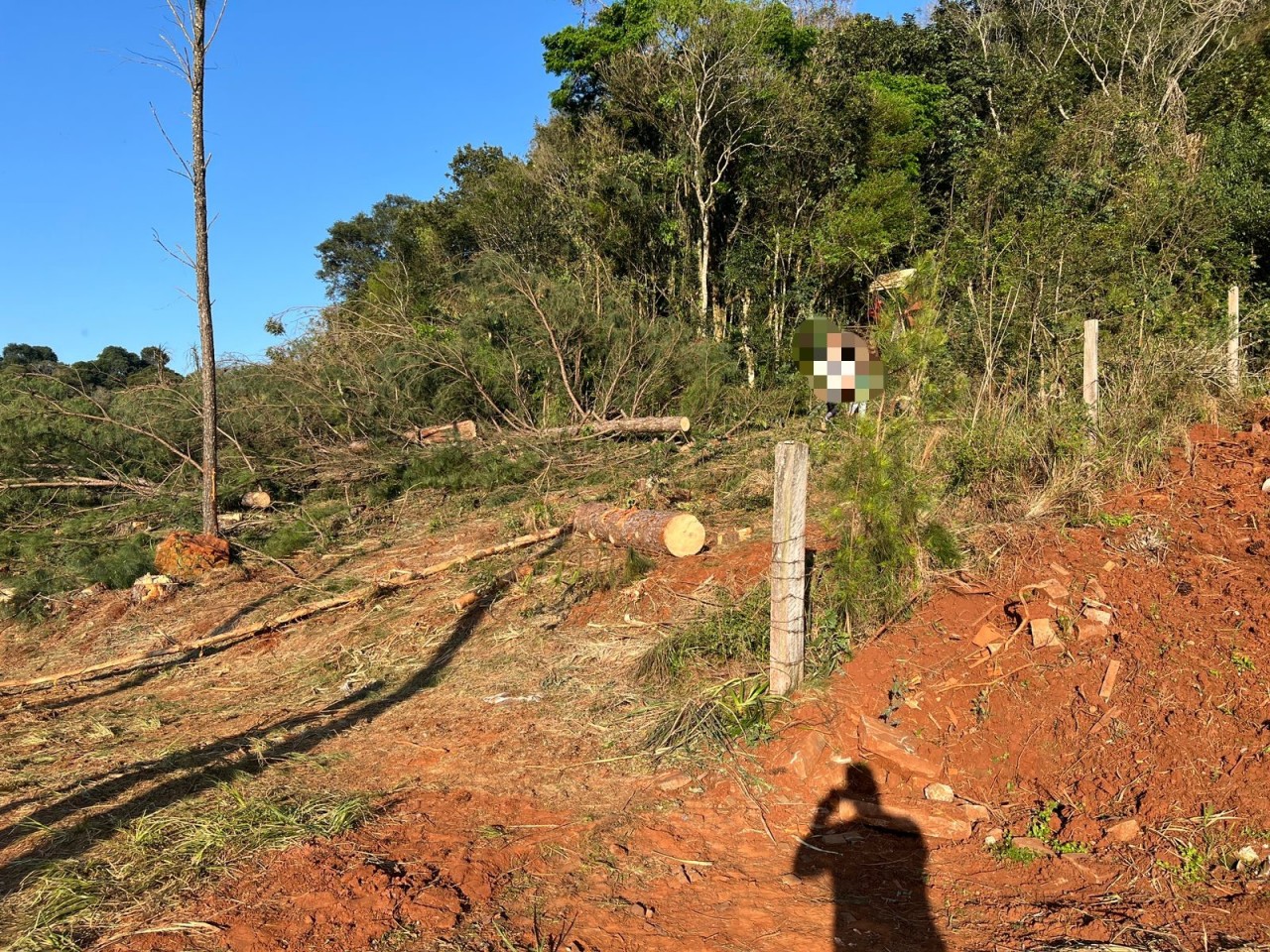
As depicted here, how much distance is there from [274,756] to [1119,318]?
29.1 feet

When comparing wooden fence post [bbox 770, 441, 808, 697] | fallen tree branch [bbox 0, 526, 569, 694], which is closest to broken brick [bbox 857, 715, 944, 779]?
wooden fence post [bbox 770, 441, 808, 697]

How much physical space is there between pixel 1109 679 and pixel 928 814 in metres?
1.16

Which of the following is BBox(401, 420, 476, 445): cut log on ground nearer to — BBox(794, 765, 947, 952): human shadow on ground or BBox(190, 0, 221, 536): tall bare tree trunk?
BBox(190, 0, 221, 536): tall bare tree trunk

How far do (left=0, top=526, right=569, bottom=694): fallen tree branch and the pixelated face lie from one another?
3.10 m

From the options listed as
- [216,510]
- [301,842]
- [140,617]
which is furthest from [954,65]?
[301,842]

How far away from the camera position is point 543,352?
11.3 metres

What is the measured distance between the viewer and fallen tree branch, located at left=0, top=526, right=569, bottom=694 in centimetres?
617

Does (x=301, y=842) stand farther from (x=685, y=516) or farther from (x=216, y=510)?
(x=216, y=510)

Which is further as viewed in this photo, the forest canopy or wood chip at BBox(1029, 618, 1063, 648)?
the forest canopy

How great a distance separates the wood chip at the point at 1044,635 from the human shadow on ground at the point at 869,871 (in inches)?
46.0

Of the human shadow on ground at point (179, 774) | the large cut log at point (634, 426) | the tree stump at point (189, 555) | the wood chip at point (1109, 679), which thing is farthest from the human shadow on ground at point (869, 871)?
the large cut log at point (634, 426)

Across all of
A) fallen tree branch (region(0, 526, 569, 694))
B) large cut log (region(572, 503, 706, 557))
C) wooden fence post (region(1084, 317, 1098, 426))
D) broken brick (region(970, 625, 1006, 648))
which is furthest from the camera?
large cut log (region(572, 503, 706, 557))

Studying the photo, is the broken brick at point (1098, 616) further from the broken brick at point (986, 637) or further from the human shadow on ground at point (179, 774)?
the human shadow on ground at point (179, 774)

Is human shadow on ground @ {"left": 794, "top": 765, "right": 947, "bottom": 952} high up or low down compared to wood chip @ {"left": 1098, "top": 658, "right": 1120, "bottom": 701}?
down
